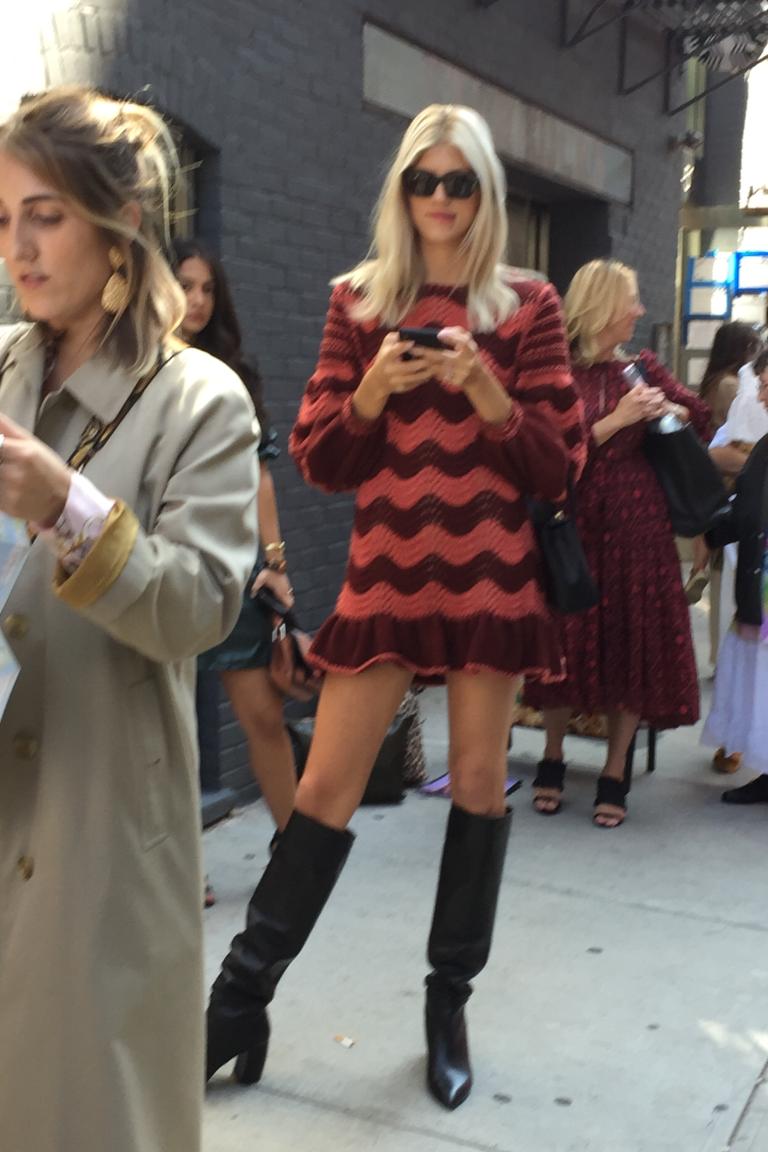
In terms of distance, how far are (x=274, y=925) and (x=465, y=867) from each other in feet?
1.46

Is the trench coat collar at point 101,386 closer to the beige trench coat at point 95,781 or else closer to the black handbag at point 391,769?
the beige trench coat at point 95,781

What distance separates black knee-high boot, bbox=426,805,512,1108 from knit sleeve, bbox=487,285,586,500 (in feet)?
2.55

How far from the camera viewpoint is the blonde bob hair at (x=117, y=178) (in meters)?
1.63

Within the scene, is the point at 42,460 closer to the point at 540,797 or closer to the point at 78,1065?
the point at 78,1065

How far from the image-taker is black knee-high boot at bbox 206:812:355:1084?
284 centimetres

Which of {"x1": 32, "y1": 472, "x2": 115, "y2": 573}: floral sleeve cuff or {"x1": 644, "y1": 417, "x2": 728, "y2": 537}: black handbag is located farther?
{"x1": 644, "y1": 417, "x2": 728, "y2": 537}: black handbag

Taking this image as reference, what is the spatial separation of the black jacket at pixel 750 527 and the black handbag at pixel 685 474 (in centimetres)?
24

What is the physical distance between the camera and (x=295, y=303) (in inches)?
215

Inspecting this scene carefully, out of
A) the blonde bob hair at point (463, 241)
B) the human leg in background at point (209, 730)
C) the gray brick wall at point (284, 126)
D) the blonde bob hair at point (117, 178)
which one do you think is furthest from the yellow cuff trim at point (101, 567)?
the human leg in background at point (209, 730)

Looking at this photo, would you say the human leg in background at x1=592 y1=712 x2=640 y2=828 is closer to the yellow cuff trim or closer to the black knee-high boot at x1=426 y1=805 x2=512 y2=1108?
the black knee-high boot at x1=426 y1=805 x2=512 y2=1108

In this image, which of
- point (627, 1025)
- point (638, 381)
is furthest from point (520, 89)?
point (627, 1025)

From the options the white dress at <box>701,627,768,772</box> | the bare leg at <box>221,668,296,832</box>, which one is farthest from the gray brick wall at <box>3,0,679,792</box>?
the white dress at <box>701,627,768,772</box>

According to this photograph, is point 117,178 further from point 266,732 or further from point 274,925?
point 266,732

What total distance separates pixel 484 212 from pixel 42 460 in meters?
1.64
